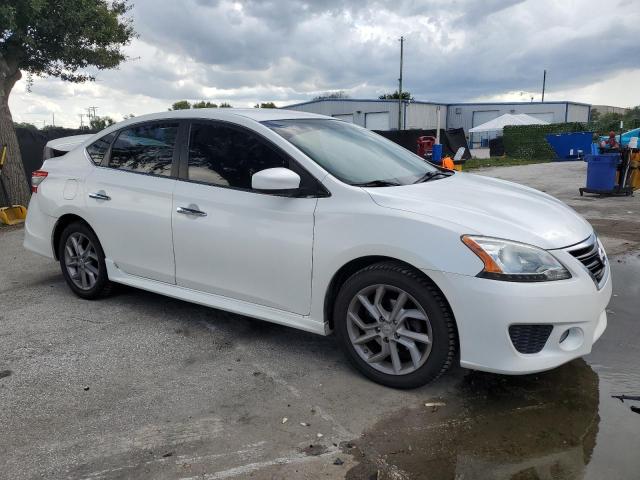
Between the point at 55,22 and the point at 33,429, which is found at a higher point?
the point at 55,22

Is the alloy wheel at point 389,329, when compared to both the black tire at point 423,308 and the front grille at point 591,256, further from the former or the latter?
the front grille at point 591,256

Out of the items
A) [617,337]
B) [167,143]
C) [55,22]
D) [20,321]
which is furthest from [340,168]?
[55,22]

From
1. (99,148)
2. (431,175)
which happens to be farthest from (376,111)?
(431,175)

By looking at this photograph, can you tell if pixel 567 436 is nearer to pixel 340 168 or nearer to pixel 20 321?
pixel 340 168

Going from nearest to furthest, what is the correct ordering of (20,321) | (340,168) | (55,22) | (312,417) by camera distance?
(312,417)
(340,168)
(20,321)
(55,22)

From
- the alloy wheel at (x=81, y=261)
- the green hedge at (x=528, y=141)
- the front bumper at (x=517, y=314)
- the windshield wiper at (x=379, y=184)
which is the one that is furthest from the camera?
the green hedge at (x=528, y=141)

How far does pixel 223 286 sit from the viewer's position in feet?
12.9

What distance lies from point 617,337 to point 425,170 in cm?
191

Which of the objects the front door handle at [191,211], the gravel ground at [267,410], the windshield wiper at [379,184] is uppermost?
the windshield wiper at [379,184]

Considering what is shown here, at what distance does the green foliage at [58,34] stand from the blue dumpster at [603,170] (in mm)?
10823

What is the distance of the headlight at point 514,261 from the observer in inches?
114

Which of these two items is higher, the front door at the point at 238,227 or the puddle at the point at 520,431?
the front door at the point at 238,227

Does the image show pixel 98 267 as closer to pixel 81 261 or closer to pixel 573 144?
pixel 81 261

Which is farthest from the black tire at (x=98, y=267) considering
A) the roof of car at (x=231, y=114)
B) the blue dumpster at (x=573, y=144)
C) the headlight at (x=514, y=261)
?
the blue dumpster at (x=573, y=144)
